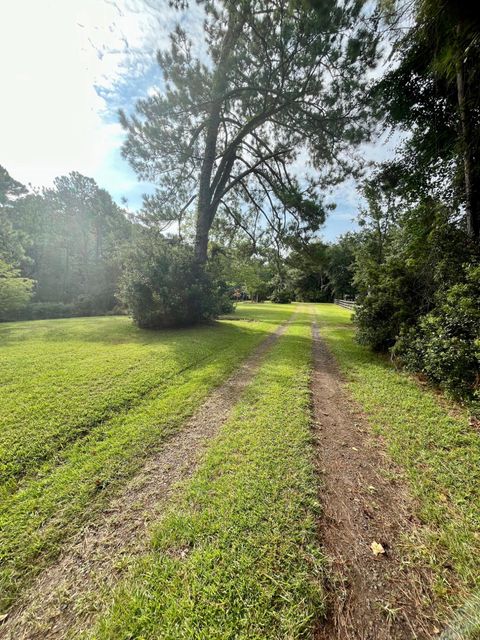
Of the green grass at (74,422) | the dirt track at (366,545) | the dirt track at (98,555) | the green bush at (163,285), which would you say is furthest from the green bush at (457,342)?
the green bush at (163,285)

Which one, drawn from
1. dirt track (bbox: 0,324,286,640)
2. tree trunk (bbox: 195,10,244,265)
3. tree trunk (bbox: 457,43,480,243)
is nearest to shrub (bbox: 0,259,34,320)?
tree trunk (bbox: 195,10,244,265)

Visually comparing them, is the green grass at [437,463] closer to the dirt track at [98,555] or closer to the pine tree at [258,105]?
the dirt track at [98,555]

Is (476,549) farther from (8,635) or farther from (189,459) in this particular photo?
(8,635)

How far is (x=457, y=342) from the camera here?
4047 millimetres

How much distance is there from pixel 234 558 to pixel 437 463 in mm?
2497

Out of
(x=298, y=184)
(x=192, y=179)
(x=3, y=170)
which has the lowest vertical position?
(x=298, y=184)

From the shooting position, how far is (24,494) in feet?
7.19

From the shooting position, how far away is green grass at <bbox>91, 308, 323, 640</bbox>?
1.32 meters

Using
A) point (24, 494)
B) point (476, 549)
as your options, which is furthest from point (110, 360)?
point (476, 549)

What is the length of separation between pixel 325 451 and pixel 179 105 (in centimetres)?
1079

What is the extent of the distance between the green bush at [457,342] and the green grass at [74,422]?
4.23 meters

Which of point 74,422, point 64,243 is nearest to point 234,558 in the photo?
point 74,422

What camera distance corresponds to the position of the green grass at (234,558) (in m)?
1.32

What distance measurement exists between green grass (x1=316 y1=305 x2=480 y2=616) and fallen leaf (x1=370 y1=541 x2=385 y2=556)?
9.7 inches
